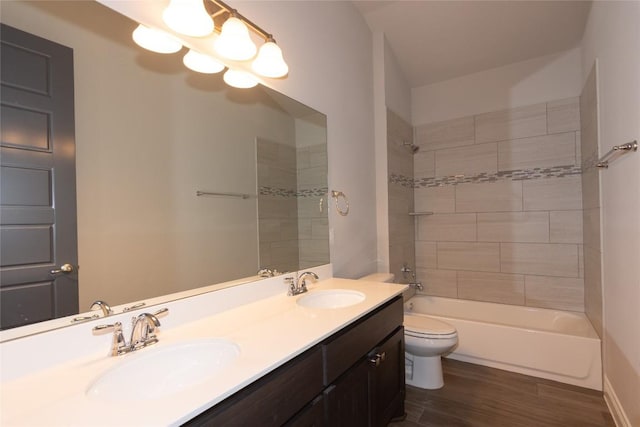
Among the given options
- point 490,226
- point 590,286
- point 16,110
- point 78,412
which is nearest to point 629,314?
point 590,286

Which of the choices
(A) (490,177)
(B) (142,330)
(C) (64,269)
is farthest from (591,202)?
(C) (64,269)

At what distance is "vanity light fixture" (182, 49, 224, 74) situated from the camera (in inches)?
51.4

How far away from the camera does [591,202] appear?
2.34 m

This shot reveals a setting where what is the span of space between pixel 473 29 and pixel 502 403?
9.15 ft

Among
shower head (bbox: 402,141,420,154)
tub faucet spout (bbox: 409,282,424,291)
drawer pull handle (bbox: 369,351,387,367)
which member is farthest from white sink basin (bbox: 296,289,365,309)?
shower head (bbox: 402,141,420,154)

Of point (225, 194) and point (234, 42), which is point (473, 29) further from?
point (225, 194)

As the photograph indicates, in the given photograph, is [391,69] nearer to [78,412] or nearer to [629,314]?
[629,314]

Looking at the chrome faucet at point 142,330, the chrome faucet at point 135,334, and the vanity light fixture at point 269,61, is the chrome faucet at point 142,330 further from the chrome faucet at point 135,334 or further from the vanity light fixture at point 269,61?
the vanity light fixture at point 269,61

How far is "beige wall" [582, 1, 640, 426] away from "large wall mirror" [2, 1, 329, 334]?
1.65 metres

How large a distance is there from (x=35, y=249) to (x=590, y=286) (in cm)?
334

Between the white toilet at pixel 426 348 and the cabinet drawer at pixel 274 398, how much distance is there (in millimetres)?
1279

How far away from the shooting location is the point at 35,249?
889 millimetres

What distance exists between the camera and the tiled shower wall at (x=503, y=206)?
2773mm

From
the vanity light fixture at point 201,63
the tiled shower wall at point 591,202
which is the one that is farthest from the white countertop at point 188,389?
the tiled shower wall at point 591,202
